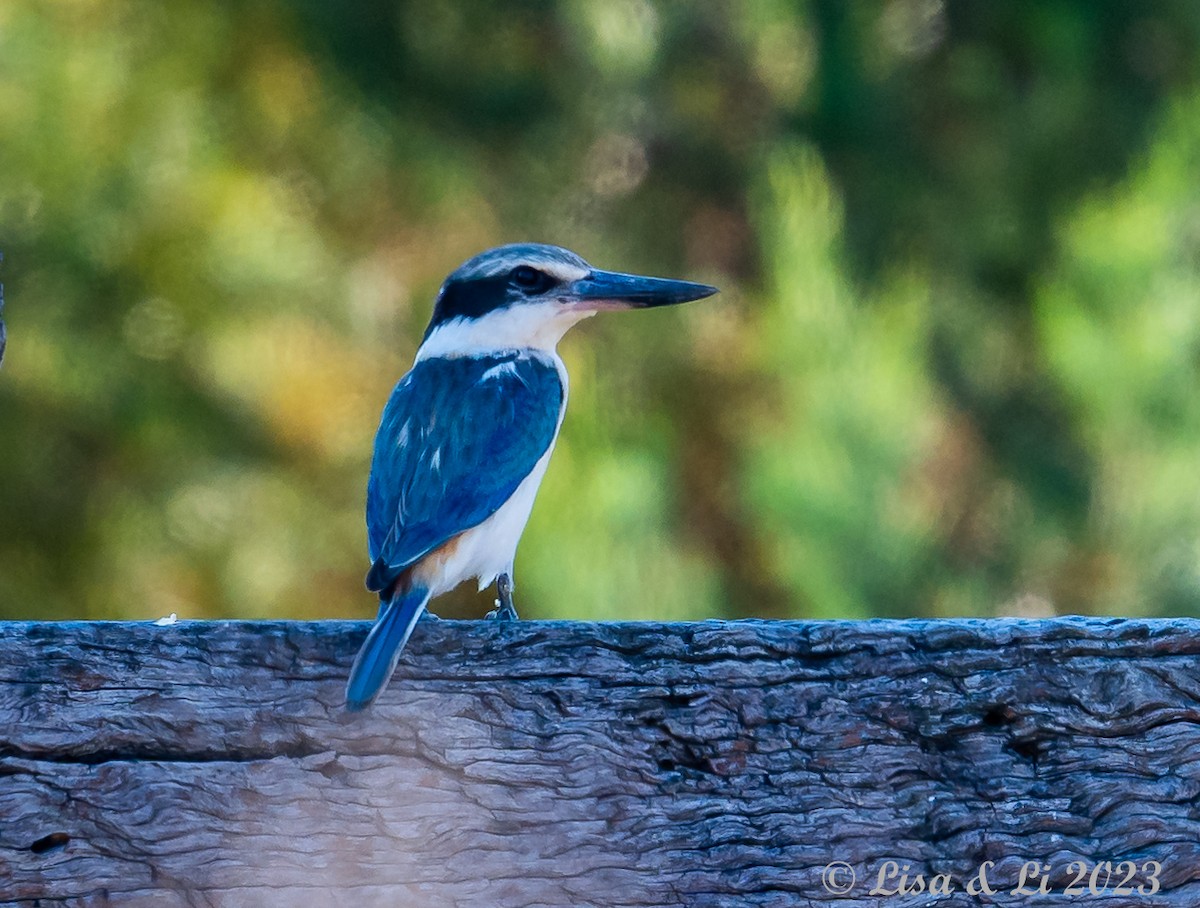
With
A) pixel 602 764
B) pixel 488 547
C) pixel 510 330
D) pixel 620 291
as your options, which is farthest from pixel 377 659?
pixel 510 330

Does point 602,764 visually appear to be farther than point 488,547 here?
No

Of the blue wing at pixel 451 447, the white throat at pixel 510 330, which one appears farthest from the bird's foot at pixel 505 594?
the white throat at pixel 510 330

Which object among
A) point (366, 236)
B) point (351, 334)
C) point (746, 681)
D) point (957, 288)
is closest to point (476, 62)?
point (366, 236)

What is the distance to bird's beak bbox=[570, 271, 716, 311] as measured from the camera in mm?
2947

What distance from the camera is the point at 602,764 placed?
173cm

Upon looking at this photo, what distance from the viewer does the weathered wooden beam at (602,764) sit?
1658 mm

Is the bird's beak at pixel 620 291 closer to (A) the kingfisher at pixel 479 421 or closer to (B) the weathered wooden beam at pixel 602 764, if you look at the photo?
(A) the kingfisher at pixel 479 421

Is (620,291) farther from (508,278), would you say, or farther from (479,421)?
(479,421)

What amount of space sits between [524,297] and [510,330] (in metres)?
0.08

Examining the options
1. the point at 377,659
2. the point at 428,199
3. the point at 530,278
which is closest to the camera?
the point at 377,659

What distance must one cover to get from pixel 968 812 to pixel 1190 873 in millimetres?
252

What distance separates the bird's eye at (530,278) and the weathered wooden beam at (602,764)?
143 cm

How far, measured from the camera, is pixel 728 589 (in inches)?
173

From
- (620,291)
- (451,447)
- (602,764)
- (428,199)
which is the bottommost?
(602,764)
